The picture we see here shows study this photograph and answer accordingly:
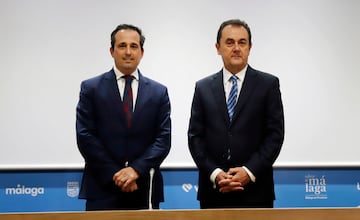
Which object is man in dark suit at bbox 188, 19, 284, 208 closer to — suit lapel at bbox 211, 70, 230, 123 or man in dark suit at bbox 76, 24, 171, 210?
suit lapel at bbox 211, 70, 230, 123

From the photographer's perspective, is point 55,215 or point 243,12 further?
point 243,12

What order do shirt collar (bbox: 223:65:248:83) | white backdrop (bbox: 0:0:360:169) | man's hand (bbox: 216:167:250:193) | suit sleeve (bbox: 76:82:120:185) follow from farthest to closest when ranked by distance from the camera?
white backdrop (bbox: 0:0:360:169)
shirt collar (bbox: 223:65:248:83)
suit sleeve (bbox: 76:82:120:185)
man's hand (bbox: 216:167:250:193)

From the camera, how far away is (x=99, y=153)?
269 cm

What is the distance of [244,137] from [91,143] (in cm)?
78

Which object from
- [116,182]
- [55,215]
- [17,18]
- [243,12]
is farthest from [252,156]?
[17,18]

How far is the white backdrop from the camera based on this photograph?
3.63m

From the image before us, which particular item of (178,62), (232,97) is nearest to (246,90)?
(232,97)

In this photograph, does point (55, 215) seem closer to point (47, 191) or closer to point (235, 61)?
point (235, 61)

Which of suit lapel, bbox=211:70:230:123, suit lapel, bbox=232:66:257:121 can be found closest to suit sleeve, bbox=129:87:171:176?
suit lapel, bbox=211:70:230:123

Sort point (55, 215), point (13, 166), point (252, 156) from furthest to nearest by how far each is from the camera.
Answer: point (13, 166), point (252, 156), point (55, 215)

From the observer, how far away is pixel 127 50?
284 cm

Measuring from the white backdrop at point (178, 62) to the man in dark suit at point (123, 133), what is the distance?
2.64 feet

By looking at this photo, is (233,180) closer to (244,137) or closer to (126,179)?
(244,137)

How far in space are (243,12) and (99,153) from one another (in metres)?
1.62
